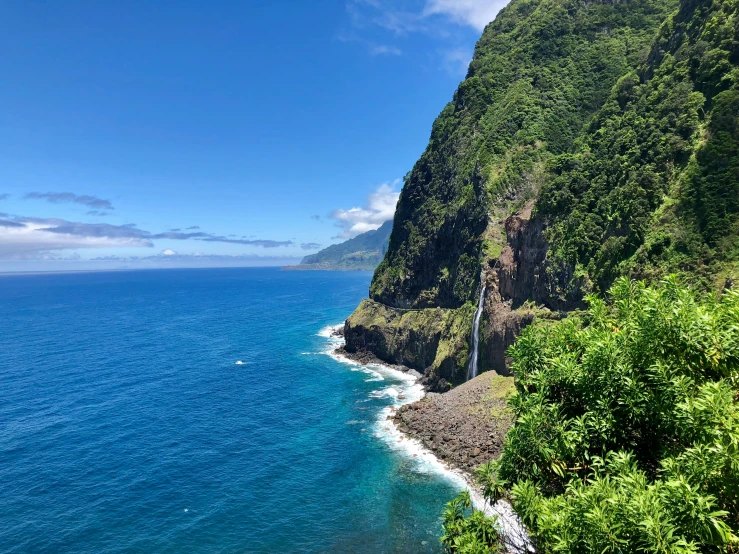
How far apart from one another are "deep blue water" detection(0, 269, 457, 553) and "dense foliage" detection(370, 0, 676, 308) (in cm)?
3188

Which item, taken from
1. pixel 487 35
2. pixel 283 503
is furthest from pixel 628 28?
pixel 283 503

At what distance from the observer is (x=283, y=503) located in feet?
163

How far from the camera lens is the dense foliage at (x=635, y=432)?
14.1 meters

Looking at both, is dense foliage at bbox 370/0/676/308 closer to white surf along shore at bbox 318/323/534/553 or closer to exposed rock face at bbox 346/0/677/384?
exposed rock face at bbox 346/0/677/384

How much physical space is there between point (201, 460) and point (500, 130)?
9251 centimetres

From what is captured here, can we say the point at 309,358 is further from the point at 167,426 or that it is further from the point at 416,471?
the point at 416,471

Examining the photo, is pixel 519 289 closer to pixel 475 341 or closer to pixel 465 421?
pixel 475 341

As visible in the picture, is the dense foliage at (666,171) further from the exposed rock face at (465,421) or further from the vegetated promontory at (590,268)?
the exposed rock face at (465,421)

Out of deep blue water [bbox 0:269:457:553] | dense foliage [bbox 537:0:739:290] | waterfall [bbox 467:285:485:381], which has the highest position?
dense foliage [bbox 537:0:739:290]

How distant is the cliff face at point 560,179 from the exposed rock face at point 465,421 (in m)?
6.80

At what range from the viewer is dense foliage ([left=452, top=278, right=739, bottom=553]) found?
1409cm

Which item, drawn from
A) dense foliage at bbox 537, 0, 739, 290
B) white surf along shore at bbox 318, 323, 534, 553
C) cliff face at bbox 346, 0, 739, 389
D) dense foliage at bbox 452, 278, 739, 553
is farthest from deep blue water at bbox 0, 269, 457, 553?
dense foliage at bbox 537, 0, 739, 290

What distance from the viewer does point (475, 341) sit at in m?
81.1

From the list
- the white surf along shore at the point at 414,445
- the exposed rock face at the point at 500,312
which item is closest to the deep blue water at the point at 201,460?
the white surf along shore at the point at 414,445
